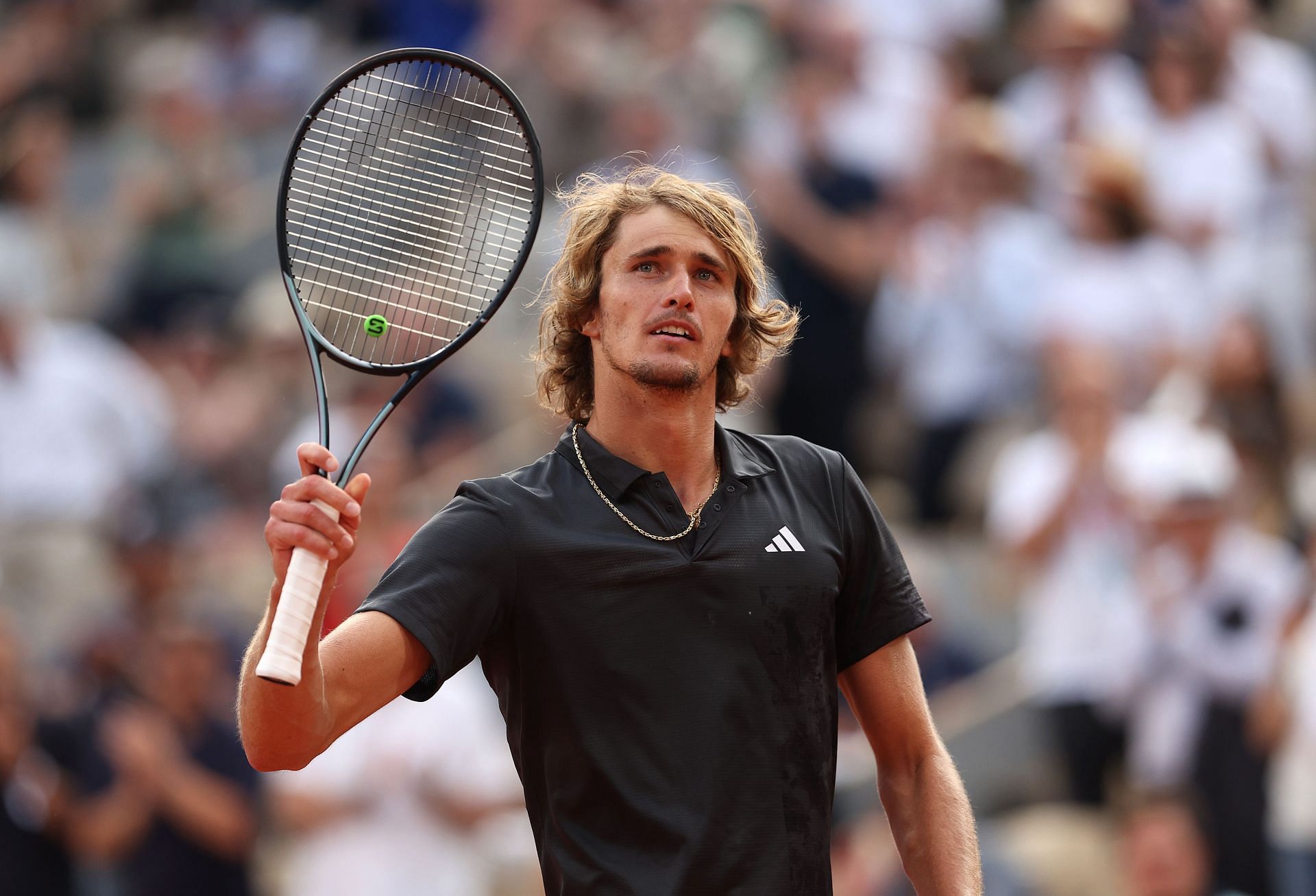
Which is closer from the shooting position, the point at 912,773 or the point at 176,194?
the point at 912,773

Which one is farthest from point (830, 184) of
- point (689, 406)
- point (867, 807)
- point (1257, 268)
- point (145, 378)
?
point (689, 406)

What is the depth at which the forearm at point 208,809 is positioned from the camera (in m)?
7.03

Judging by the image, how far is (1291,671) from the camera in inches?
256

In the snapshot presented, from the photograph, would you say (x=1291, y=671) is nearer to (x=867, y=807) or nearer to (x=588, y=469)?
(x=867, y=807)

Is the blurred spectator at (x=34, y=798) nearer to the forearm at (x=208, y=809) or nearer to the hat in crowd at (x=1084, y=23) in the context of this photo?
the forearm at (x=208, y=809)

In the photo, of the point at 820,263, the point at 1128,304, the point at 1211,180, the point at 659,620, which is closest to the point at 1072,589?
the point at 1128,304

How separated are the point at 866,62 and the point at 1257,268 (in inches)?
92.7

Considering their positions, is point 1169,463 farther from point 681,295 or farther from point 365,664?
point 365,664

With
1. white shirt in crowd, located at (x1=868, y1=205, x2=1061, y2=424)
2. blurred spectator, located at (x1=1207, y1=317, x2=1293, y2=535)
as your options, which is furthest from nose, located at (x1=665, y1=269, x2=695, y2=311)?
white shirt in crowd, located at (x1=868, y1=205, x2=1061, y2=424)

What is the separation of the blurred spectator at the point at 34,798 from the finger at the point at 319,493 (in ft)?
16.3

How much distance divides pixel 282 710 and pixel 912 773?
124 cm

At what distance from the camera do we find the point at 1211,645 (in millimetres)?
6840

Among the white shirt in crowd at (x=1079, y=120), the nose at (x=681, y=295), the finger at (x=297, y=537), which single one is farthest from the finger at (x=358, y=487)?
the white shirt in crowd at (x=1079, y=120)

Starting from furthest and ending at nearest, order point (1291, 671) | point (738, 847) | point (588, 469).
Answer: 1. point (1291, 671)
2. point (588, 469)
3. point (738, 847)
